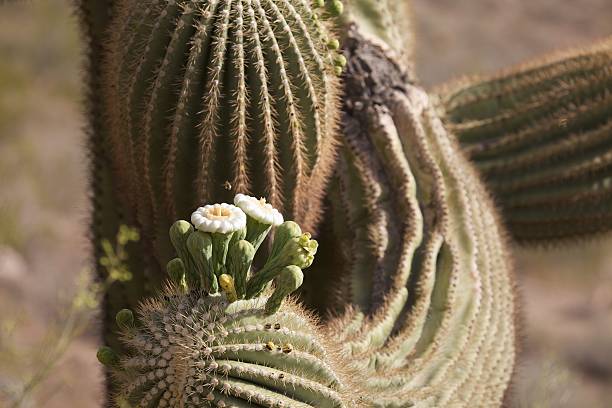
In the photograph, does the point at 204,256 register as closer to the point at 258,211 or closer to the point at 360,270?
the point at 258,211

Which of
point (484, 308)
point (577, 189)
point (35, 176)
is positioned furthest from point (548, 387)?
point (35, 176)

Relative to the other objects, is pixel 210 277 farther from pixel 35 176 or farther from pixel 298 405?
pixel 35 176

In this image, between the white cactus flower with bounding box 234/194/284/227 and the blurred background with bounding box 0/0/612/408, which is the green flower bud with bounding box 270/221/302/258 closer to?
the white cactus flower with bounding box 234/194/284/227

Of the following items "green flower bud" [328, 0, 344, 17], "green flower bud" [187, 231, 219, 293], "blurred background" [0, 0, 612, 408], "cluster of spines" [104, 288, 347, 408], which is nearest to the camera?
"cluster of spines" [104, 288, 347, 408]

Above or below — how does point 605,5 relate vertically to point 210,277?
above

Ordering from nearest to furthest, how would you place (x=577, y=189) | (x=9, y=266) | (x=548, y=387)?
(x=577, y=189), (x=548, y=387), (x=9, y=266)

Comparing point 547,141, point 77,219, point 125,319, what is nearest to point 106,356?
point 125,319

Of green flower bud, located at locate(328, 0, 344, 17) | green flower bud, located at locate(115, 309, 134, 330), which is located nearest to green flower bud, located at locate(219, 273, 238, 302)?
green flower bud, located at locate(115, 309, 134, 330)
